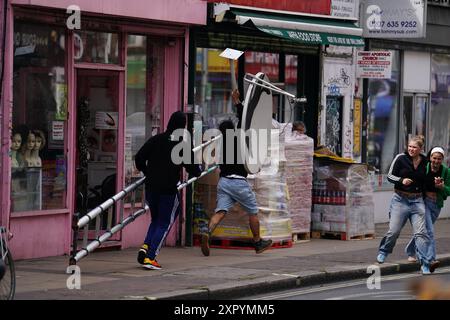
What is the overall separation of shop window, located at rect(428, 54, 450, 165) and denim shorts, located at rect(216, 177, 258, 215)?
9602 millimetres

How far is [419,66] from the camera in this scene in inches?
971

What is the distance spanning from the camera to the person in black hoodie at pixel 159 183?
14805 mm

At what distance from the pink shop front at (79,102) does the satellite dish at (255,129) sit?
1057 millimetres

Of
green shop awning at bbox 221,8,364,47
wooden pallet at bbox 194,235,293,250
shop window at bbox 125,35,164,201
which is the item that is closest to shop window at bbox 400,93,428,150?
green shop awning at bbox 221,8,364,47

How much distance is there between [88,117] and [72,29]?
149 cm

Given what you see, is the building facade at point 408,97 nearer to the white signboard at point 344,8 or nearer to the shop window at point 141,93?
the white signboard at point 344,8

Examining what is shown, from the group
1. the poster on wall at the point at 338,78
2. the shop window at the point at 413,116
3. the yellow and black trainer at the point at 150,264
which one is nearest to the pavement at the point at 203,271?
the yellow and black trainer at the point at 150,264

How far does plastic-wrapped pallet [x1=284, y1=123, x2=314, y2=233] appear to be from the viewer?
18438 millimetres

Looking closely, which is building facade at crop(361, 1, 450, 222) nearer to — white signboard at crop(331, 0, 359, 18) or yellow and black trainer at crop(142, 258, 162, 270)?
white signboard at crop(331, 0, 359, 18)

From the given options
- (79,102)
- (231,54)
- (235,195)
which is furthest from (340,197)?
(79,102)
